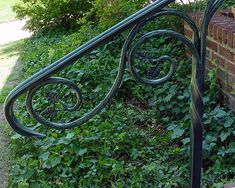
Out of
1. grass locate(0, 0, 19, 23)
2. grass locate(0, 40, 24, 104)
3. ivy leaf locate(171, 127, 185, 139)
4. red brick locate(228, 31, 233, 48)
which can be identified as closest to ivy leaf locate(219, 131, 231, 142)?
ivy leaf locate(171, 127, 185, 139)

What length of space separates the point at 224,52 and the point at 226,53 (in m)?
0.04

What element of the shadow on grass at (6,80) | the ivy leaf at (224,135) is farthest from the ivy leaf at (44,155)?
the ivy leaf at (224,135)

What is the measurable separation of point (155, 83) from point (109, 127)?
1714mm

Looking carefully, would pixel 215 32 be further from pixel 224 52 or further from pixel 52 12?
pixel 52 12

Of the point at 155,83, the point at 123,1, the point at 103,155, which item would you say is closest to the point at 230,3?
the point at 123,1

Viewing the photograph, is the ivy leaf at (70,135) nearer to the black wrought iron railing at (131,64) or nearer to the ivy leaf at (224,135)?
the ivy leaf at (224,135)

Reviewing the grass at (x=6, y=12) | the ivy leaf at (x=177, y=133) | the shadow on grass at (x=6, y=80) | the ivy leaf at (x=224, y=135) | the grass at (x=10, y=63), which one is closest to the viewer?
the ivy leaf at (x=224, y=135)

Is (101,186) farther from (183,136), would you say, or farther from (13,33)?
(13,33)

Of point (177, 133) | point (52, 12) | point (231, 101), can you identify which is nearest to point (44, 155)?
point (177, 133)

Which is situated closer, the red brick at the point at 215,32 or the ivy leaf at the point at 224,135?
the ivy leaf at the point at 224,135

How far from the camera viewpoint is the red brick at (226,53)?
2.90m

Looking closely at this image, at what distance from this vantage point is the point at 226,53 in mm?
2973

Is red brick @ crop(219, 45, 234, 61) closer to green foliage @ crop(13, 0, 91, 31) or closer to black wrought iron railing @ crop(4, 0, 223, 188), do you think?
black wrought iron railing @ crop(4, 0, 223, 188)

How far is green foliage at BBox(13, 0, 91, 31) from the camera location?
7340mm
